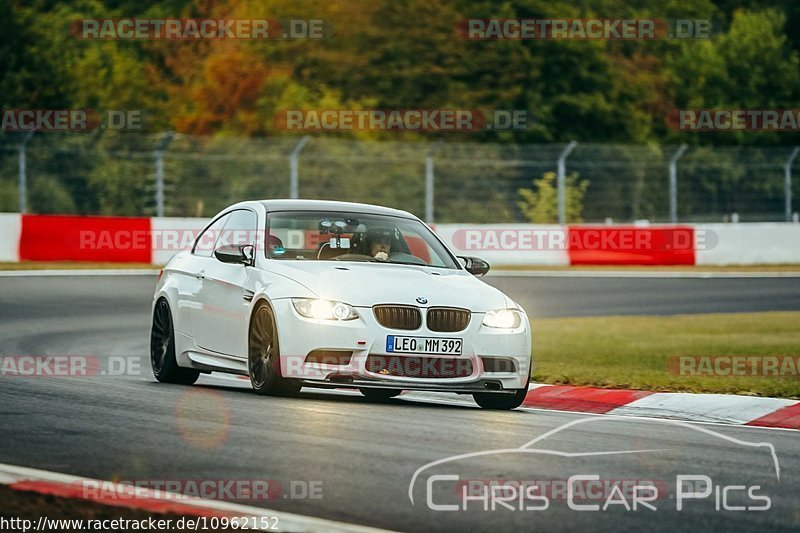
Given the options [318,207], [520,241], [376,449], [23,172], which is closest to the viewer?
[376,449]

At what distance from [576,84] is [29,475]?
153ft

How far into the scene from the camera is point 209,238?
40.3ft

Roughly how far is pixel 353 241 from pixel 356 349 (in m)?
1.46

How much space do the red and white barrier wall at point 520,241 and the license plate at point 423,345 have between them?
58.3 feet

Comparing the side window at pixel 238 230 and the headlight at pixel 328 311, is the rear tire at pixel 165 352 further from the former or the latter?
the headlight at pixel 328 311

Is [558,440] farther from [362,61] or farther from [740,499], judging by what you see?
[362,61]

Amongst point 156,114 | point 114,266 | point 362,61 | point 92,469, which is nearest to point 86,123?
point 156,114

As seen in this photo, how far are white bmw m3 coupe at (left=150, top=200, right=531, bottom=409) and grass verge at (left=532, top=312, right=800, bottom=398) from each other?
2204mm

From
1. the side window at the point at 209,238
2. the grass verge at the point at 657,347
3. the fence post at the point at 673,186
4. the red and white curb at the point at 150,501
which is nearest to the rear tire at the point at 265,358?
the side window at the point at 209,238

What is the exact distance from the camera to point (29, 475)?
7.05m

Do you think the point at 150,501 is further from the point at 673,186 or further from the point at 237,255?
the point at 673,186

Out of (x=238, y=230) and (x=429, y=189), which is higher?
(x=238, y=230)

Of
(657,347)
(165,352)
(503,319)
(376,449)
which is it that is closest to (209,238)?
(165,352)

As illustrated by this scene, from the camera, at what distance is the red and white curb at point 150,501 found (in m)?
6.12
